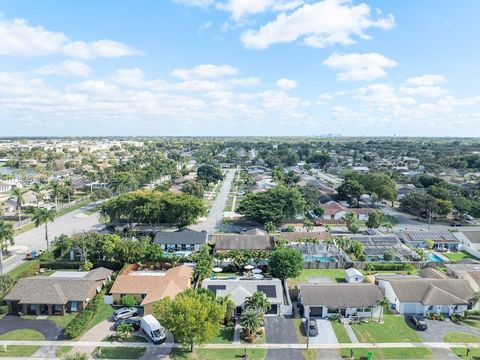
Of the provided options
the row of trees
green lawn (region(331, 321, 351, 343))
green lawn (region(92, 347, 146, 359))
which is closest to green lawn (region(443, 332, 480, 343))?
green lawn (region(331, 321, 351, 343))

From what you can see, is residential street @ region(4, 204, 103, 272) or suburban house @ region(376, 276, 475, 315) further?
residential street @ region(4, 204, 103, 272)

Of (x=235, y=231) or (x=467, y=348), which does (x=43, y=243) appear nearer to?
(x=235, y=231)

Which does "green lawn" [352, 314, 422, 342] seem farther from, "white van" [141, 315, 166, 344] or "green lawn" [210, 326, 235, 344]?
"white van" [141, 315, 166, 344]

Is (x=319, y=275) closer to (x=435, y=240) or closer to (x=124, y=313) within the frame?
(x=124, y=313)

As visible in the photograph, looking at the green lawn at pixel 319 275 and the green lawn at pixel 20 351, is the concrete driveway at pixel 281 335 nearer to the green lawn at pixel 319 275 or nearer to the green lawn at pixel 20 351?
the green lawn at pixel 319 275

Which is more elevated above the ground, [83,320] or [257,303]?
[257,303]

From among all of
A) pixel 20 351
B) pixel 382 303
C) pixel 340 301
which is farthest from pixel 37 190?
pixel 382 303

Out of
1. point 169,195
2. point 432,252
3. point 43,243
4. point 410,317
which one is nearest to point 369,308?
point 410,317
